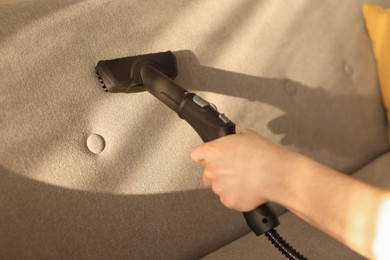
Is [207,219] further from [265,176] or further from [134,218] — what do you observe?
[265,176]

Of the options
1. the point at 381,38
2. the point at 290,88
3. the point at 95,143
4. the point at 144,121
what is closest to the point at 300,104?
the point at 290,88

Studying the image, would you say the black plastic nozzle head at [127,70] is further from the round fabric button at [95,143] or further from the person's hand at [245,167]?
the person's hand at [245,167]

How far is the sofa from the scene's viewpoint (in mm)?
884

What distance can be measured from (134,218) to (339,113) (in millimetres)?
697

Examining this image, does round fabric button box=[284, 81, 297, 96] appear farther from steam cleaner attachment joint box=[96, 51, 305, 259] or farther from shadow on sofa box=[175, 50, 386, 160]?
steam cleaner attachment joint box=[96, 51, 305, 259]

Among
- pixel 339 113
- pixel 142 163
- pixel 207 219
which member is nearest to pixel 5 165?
pixel 142 163

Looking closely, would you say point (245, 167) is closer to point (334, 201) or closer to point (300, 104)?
point (334, 201)

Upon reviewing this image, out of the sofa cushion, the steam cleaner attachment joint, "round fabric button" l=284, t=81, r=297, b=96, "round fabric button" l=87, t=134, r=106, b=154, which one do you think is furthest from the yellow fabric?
"round fabric button" l=87, t=134, r=106, b=154

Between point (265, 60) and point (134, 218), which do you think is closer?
point (134, 218)

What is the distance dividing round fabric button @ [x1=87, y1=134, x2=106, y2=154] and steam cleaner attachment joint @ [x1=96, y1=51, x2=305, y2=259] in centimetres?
10

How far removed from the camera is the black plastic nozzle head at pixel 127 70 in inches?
37.3

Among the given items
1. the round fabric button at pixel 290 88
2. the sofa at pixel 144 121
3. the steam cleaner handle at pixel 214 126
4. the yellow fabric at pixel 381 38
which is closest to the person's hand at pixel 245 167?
the steam cleaner handle at pixel 214 126

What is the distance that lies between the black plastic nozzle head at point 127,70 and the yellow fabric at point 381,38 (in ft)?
2.32

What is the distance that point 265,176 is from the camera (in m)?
0.77
